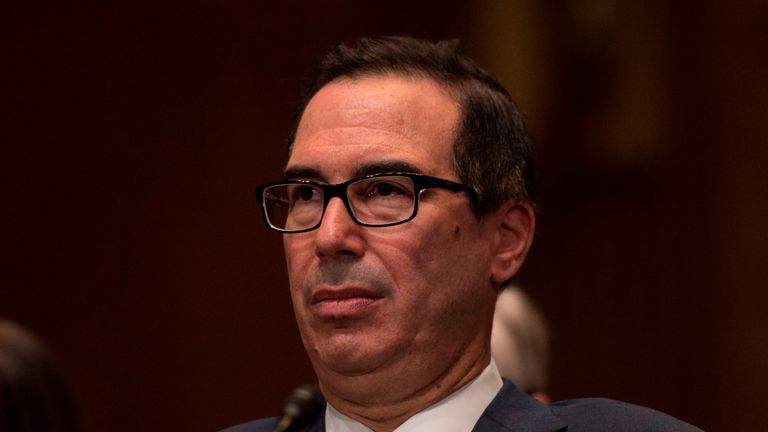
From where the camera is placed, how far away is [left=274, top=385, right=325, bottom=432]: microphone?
2.03 meters

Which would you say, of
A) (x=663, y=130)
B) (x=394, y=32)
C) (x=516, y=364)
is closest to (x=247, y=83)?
(x=394, y=32)

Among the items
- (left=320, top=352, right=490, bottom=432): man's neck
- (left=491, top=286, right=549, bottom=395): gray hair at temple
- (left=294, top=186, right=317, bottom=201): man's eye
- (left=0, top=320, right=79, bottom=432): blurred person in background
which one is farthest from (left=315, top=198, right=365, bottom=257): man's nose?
(left=491, top=286, right=549, bottom=395): gray hair at temple

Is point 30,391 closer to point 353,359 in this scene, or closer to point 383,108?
point 353,359

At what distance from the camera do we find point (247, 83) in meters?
4.09

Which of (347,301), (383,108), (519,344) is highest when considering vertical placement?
(383,108)

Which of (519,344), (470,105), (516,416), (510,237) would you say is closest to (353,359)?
(516,416)

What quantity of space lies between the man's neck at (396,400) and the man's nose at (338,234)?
23cm

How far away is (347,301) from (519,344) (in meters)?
1.00

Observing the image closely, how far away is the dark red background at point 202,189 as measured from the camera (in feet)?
12.9

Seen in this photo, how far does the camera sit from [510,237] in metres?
2.12

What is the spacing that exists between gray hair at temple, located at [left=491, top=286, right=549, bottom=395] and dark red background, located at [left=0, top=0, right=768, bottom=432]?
40.8 inches

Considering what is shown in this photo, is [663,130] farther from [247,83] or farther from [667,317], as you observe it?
[247,83]

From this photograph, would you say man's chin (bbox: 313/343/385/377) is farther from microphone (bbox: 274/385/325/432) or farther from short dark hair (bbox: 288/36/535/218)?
short dark hair (bbox: 288/36/535/218)

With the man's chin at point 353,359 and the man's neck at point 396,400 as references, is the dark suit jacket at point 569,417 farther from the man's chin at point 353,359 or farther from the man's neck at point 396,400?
the man's chin at point 353,359
